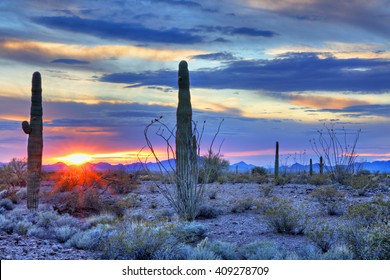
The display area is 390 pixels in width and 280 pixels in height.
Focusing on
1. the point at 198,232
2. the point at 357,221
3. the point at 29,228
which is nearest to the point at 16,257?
the point at 29,228

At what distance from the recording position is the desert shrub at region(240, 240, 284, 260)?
10.4m

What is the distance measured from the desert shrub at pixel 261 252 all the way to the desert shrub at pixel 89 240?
321 cm

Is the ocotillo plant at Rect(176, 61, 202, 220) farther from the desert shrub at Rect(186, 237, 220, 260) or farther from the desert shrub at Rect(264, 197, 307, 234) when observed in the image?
the desert shrub at Rect(186, 237, 220, 260)

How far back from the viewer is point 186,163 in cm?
1722

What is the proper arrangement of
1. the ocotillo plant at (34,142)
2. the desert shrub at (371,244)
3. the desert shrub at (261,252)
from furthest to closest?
the ocotillo plant at (34,142) → the desert shrub at (261,252) → the desert shrub at (371,244)

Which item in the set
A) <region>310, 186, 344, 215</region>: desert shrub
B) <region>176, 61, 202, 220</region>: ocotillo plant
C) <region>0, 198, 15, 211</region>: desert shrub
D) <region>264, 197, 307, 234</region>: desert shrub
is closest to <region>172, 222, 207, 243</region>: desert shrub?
<region>264, 197, 307, 234</region>: desert shrub

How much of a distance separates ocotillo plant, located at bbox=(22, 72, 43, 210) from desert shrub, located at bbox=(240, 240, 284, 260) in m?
12.5

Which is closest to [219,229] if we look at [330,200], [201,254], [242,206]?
[242,206]

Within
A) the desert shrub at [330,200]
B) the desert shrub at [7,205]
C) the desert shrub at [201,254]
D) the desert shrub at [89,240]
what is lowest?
the desert shrub at [7,205]

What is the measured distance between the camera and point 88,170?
101ft

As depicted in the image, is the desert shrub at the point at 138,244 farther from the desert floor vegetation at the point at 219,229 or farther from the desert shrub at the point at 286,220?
the desert shrub at the point at 286,220

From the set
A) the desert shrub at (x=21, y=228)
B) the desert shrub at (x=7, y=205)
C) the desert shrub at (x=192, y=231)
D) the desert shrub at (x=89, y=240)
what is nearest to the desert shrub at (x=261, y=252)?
the desert shrub at (x=192, y=231)

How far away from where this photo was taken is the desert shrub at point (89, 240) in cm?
1185

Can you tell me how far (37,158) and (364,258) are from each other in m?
15.1
